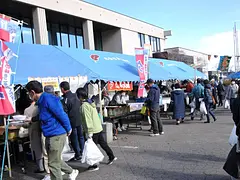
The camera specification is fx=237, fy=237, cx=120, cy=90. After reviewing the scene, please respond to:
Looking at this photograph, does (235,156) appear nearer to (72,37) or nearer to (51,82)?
(51,82)

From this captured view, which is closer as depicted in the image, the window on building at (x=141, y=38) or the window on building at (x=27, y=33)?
the window on building at (x=27, y=33)

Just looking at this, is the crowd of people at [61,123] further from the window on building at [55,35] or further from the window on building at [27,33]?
the window on building at [55,35]

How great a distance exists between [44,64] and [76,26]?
1297 cm

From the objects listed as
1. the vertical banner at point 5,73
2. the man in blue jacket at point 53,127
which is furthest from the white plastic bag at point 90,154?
the vertical banner at point 5,73

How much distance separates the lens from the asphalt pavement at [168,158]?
4523mm

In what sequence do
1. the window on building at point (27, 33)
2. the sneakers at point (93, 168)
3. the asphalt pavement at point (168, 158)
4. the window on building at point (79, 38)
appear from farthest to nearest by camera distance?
the window on building at point (79, 38), the window on building at point (27, 33), the sneakers at point (93, 168), the asphalt pavement at point (168, 158)

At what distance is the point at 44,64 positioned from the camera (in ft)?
23.9

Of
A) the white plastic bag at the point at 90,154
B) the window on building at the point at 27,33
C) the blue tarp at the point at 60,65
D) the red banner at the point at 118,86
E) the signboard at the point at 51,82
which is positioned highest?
the window on building at the point at 27,33

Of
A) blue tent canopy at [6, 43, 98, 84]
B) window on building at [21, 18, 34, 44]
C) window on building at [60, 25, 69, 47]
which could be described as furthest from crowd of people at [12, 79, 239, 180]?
window on building at [60, 25, 69, 47]

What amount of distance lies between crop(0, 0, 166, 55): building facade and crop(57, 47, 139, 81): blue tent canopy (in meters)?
6.19

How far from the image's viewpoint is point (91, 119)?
4.78m

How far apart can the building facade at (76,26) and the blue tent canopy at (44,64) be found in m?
6.87

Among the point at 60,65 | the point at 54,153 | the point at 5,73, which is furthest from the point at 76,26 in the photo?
the point at 54,153

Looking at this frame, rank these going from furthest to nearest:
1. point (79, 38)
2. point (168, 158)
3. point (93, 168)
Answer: point (79, 38)
point (168, 158)
point (93, 168)
